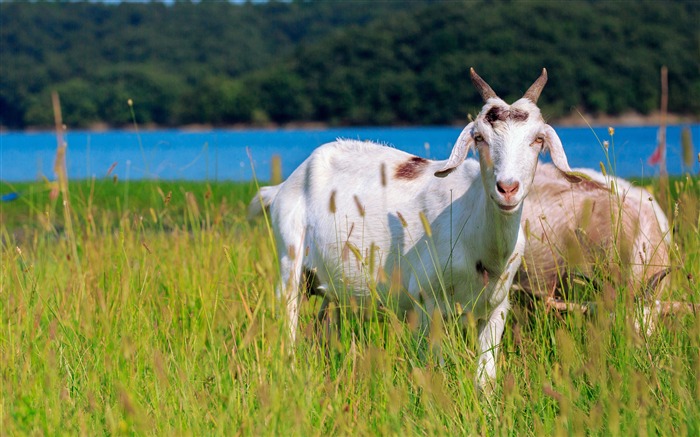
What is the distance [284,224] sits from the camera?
4.28m

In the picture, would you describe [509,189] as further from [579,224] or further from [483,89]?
[579,224]

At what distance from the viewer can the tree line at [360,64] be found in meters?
48.2

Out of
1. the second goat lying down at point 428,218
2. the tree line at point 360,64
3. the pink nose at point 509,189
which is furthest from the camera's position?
the tree line at point 360,64

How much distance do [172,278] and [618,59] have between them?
50.6 metres

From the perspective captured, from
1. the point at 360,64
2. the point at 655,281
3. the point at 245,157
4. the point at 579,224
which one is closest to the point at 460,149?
the point at 655,281

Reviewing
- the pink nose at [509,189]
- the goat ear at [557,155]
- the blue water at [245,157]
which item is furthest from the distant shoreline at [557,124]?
the pink nose at [509,189]

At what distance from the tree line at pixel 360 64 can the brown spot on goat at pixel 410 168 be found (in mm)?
31694

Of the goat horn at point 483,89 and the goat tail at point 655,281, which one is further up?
the goat horn at point 483,89

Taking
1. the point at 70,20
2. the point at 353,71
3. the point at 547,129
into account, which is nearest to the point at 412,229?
the point at 547,129

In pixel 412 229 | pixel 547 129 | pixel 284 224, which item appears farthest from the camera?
pixel 284 224

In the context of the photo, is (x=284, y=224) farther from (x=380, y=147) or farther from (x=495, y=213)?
(x=495, y=213)

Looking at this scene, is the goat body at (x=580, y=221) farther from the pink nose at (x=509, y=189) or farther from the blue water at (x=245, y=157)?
the pink nose at (x=509, y=189)

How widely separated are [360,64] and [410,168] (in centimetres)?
5264

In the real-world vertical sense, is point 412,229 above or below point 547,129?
below
